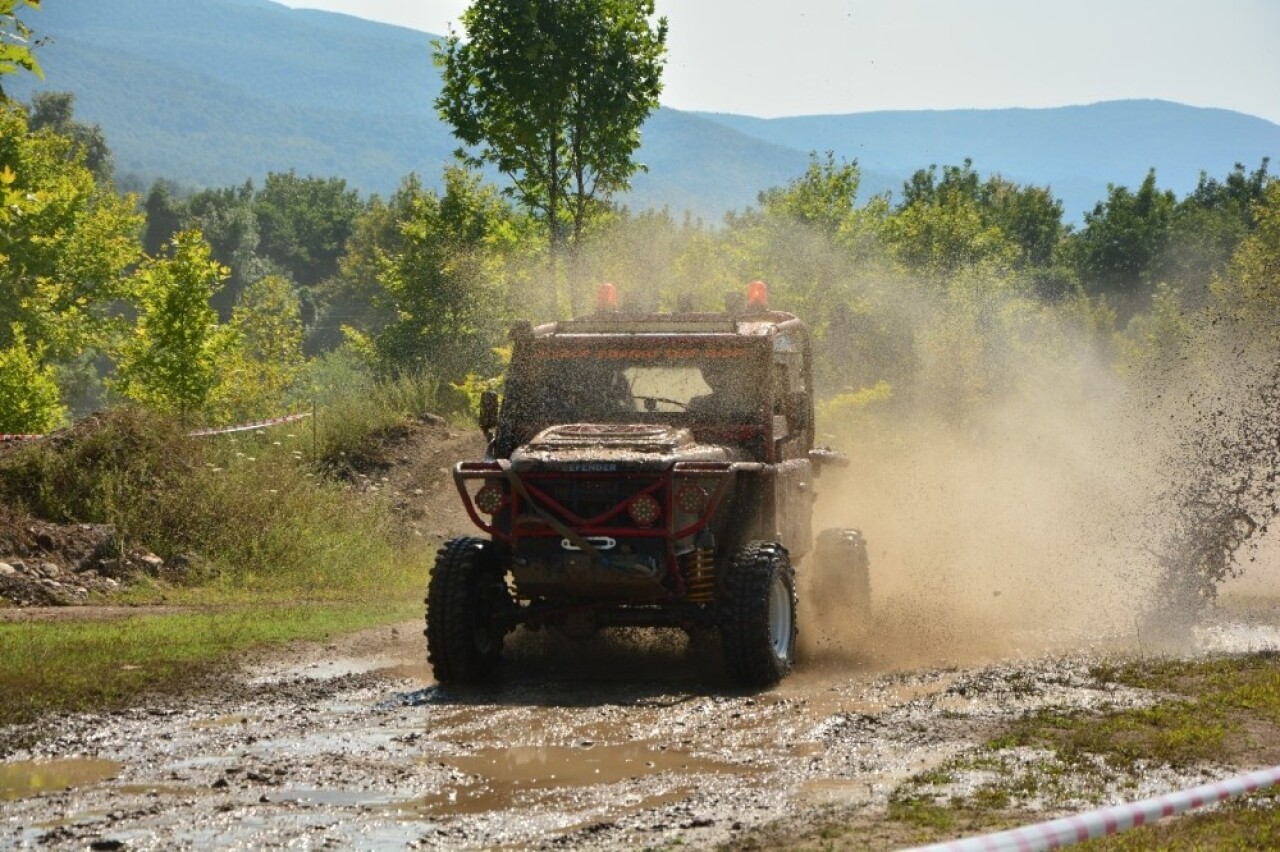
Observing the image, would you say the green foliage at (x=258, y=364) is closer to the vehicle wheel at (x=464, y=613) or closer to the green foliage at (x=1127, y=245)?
the vehicle wheel at (x=464, y=613)

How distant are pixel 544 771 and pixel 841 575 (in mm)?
6307

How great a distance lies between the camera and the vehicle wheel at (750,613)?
1184 cm

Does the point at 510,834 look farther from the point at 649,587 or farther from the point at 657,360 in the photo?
the point at 657,360

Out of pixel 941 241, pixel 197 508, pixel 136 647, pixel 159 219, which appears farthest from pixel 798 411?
pixel 159 219

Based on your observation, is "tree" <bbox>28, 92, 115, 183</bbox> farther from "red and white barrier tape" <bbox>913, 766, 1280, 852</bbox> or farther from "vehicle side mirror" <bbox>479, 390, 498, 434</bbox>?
"red and white barrier tape" <bbox>913, 766, 1280, 852</bbox>

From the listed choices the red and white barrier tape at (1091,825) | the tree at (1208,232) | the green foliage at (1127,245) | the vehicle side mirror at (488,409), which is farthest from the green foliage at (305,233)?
the red and white barrier tape at (1091,825)

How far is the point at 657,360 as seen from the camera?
13477 mm

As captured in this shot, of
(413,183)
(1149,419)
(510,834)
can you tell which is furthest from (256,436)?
(413,183)

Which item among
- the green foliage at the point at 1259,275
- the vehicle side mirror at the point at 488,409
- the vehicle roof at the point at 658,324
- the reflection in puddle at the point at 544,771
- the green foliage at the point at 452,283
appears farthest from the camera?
the green foliage at the point at 1259,275

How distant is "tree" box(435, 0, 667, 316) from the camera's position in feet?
88.5

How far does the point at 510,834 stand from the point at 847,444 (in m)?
23.6

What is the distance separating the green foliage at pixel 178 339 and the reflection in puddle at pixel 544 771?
20532 millimetres

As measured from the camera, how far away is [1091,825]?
6.27m

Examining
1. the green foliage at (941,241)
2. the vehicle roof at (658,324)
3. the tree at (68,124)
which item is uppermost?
the tree at (68,124)
